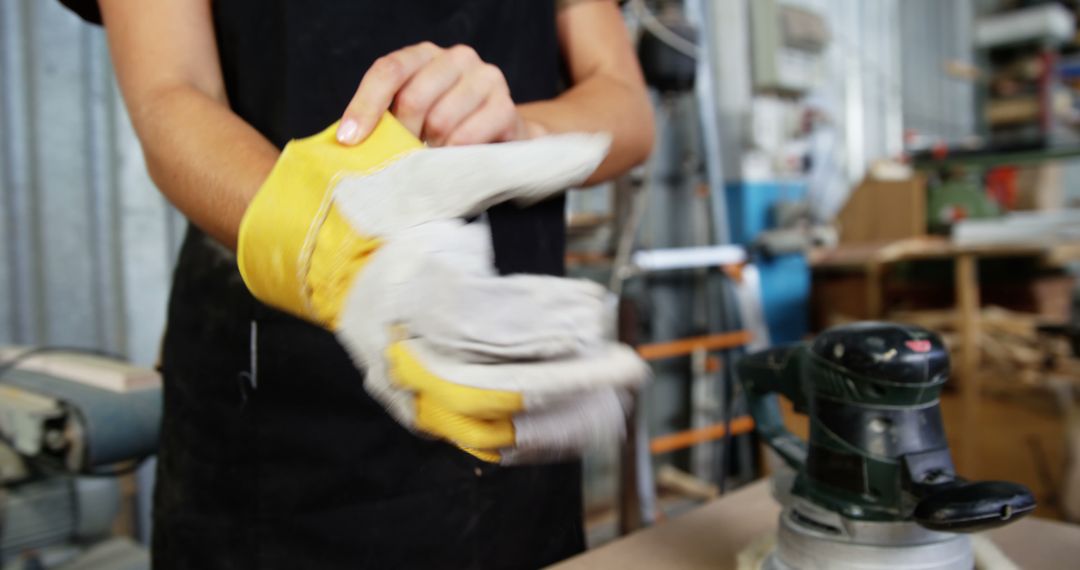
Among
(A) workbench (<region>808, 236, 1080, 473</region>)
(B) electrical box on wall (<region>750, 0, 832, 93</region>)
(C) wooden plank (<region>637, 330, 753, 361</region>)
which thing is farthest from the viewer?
(B) electrical box on wall (<region>750, 0, 832, 93</region>)

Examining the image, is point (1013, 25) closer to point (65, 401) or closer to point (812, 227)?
point (812, 227)

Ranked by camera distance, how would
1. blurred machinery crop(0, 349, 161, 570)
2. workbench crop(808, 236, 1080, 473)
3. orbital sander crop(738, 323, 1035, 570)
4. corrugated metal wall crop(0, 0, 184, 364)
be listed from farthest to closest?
1. workbench crop(808, 236, 1080, 473)
2. corrugated metal wall crop(0, 0, 184, 364)
3. blurred machinery crop(0, 349, 161, 570)
4. orbital sander crop(738, 323, 1035, 570)

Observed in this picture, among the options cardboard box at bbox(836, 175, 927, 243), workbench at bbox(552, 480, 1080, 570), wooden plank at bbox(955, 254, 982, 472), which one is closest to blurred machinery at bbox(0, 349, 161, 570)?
workbench at bbox(552, 480, 1080, 570)

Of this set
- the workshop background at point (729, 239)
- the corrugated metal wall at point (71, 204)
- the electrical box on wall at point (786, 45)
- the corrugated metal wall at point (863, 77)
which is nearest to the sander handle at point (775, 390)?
the workshop background at point (729, 239)

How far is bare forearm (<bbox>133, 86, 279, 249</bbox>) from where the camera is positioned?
536mm

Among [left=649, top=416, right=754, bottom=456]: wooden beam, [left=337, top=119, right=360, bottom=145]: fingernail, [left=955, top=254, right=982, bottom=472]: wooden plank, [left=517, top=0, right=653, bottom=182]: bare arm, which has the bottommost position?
[left=649, top=416, right=754, bottom=456]: wooden beam

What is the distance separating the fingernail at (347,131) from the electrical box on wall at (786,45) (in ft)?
10.9

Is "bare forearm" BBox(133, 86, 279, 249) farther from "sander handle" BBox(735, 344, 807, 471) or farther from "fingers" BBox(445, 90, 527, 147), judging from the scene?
"sander handle" BBox(735, 344, 807, 471)

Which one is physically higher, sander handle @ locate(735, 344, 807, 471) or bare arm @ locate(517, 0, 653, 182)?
bare arm @ locate(517, 0, 653, 182)

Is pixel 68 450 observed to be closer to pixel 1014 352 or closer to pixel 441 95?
pixel 441 95

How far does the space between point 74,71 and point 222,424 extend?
1.42 m

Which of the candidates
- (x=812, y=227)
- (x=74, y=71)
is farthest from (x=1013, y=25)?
(x=74, y=71)

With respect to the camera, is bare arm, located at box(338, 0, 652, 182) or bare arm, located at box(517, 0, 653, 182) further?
bare arm, located at box(517, 0, 653, 182)

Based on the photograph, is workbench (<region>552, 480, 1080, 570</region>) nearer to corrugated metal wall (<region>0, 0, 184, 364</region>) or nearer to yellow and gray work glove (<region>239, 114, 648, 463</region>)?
yellow and gray work glove (<region>239, 114, 648, 463</region>)
